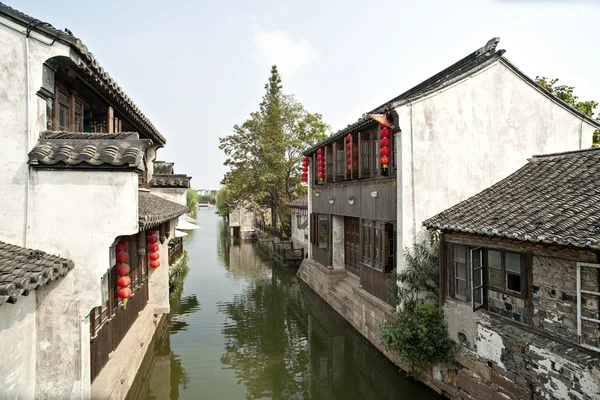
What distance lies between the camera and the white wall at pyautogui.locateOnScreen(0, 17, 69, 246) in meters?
5.49

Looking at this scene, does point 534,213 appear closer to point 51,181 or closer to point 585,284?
point 585,284

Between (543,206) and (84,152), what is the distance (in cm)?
800

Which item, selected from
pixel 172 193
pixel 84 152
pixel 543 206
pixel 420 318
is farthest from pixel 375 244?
pixel 84 152

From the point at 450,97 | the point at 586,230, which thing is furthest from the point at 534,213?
the point at 450,97

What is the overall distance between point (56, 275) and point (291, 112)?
30208 millimetres

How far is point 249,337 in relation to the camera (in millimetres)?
12680

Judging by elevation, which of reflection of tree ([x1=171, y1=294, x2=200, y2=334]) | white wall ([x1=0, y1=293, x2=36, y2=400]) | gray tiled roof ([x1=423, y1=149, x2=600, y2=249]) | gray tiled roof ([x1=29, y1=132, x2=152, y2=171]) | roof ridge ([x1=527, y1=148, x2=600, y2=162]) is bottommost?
reflection of tree ([x1=171, y1=294, x2=200, y2=334])

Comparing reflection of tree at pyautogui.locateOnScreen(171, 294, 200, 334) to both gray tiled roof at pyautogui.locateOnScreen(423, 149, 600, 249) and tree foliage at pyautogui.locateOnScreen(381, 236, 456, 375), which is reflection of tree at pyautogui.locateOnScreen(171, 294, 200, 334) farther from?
gray tiled roof at pyautogui.locateOnScreen(423, 149, 600, 249)

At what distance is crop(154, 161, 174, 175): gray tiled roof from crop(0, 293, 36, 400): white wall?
10.8 meters

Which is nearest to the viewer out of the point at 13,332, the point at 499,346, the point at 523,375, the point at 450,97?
the point at 13,332

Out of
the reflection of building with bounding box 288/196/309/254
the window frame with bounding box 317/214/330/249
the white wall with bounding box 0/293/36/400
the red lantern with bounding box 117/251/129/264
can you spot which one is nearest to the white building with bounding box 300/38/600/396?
the window frame with bounding box 317/214/330/249

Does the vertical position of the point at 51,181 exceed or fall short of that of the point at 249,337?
it exceeds it

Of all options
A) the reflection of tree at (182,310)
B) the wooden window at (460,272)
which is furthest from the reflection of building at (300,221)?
the wooden window at (460,272)

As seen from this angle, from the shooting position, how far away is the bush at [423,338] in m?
8.36
